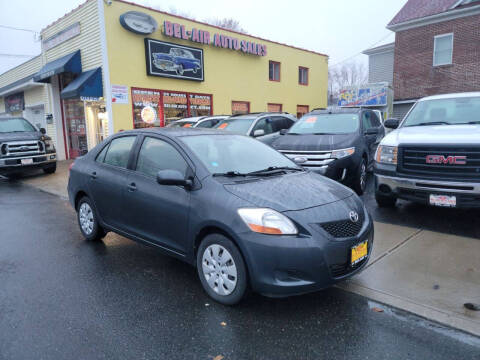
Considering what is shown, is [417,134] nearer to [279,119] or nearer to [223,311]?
[223,311]

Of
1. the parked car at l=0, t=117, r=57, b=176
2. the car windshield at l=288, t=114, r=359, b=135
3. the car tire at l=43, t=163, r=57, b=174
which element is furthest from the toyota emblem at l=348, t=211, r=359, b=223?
the car tire at l=43, t=163, r=57, b=174

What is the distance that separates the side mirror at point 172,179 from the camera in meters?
3.45

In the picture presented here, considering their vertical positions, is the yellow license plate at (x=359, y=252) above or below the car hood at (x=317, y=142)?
below

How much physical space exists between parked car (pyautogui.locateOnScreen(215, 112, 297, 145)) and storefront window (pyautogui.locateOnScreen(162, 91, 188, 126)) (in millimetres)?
5234

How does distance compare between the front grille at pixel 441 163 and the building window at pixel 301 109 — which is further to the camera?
the building window at pixel 301 109

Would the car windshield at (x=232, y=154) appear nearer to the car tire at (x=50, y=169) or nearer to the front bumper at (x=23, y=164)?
the front bumper at (x=23, y=164)

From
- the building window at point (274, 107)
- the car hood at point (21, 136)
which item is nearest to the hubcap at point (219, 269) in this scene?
the car hood at point (21, 136)

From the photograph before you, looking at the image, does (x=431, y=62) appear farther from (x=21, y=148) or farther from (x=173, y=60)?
(x=21, y=148)

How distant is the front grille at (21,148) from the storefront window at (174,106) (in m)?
4.96

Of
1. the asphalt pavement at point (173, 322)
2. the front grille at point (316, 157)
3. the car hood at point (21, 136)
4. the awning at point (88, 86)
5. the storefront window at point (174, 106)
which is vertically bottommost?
the asphalt pavement at point (173, 322)

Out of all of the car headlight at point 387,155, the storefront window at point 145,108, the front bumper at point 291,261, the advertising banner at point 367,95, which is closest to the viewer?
the front bumper at point 291,261

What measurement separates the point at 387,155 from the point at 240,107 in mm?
13172

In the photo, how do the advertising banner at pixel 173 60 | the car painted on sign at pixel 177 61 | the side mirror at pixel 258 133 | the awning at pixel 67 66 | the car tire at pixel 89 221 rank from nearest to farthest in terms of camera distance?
the car tire at pixel 89 221 → the side mirror at pixel 258 133 → the awning at pixel 67 66 → the advertising banner at pixel 173 60 → the car painted on sign at pixel 177 61

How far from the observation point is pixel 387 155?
18.6 feet
